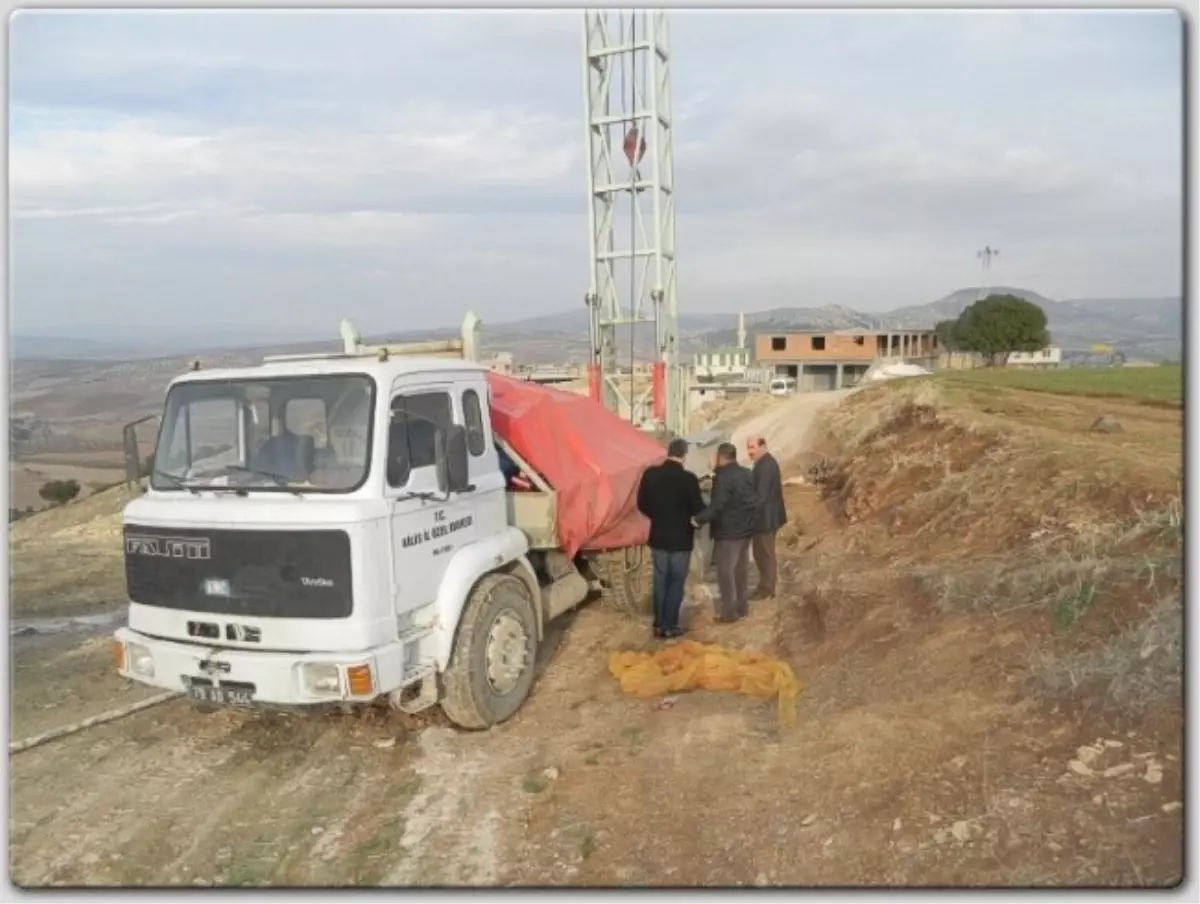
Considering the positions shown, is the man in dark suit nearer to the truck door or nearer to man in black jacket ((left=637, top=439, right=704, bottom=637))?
man in black jacket ((left=637, top=439, right=704, bottom=637))

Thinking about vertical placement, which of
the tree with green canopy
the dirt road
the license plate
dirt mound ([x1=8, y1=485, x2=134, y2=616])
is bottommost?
dirt mound ([x1=8, y1=485, x2=134, y2=616])

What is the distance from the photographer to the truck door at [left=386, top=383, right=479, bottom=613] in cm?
567

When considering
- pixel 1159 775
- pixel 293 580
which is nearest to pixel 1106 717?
pixel 1159 775

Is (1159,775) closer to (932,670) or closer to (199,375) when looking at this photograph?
(932,670)

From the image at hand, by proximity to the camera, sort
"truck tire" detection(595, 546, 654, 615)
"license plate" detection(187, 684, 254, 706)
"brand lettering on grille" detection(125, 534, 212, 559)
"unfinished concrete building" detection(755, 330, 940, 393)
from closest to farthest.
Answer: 1. "license plate" detection(187, 684, 254, 706)
2. "brand lettering on grille" detection(125, 534, 212, 559)
3. "truck tire" detection(595, 546, 654, 615)
4. "unfinished concrete building" detection(755, 330, 940, 393)

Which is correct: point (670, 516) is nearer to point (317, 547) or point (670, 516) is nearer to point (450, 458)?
point (450, 458)

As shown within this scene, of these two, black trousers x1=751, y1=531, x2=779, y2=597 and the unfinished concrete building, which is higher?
the unfinished concrete building

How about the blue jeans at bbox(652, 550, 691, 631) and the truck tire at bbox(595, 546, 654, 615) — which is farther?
the truck tire at bbox(595, 546, 654, 615)

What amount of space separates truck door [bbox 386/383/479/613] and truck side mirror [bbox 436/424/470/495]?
1.7 inches

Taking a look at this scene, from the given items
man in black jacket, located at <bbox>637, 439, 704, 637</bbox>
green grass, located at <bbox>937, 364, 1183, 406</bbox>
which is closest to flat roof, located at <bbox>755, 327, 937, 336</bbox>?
green grass, located at <bbox>937, 364, 1183, 406</bbox>

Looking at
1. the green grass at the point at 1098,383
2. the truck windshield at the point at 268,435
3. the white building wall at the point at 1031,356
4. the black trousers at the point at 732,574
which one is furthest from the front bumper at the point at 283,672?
the white building wall at the point at 1031,356

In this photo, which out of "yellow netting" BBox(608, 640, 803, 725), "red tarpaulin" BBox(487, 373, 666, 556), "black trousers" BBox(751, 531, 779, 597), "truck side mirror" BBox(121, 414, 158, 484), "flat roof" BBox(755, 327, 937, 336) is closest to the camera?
"truck side mirror" BBox(121, 414, 158, 484)

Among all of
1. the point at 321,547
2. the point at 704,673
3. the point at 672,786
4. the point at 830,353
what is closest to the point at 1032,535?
the point at 704,673

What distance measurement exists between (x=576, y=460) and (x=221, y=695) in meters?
3.42
